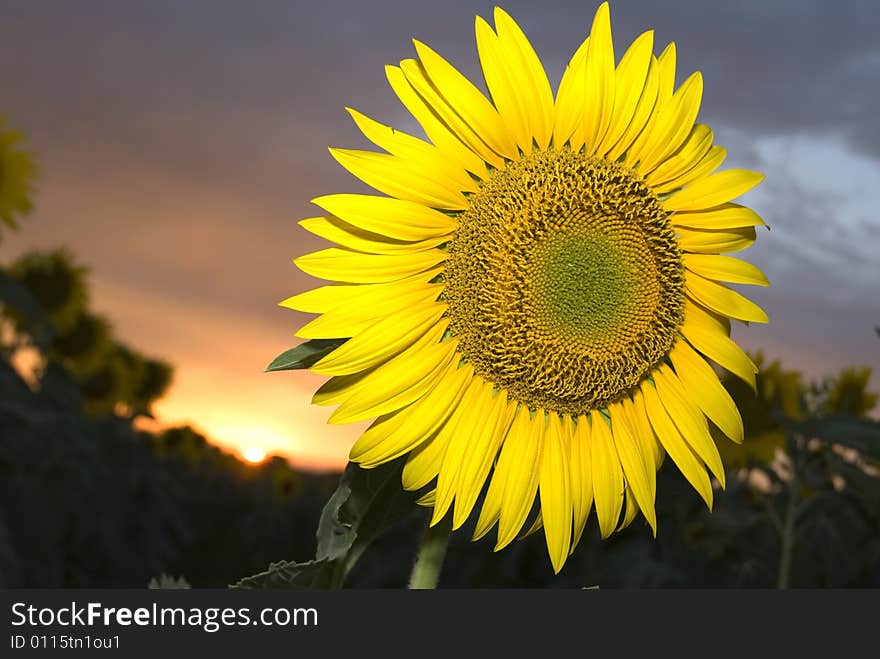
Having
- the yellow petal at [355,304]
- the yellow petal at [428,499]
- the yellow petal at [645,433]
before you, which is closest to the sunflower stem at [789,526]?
the yellow petal at [645,433]

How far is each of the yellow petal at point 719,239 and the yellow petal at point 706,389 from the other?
0.16 meters

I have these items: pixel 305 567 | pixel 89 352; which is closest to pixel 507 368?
pixel 305 567

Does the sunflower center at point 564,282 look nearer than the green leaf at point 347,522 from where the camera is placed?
No

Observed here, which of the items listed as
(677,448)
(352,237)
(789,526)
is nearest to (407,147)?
(352,237)

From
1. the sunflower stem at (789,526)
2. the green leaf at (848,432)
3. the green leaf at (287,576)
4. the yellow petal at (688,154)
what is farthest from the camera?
the sunflower stem at (789,526)

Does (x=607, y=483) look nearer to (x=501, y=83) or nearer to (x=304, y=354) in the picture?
(x=304, y=354)

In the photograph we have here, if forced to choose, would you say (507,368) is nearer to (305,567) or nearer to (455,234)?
(455,234)

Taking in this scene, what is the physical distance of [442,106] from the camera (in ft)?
4.40

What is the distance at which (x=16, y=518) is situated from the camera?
641cm

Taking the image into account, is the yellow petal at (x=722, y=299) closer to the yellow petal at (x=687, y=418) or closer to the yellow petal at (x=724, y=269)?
the yellow petal at (x=724, y=269)

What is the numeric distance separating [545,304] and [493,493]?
1.04 feet

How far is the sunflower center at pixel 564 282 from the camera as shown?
1440mm

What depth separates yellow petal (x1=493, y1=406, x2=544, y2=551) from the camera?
4.59 feet

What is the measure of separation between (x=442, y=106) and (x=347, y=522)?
2.04ft
